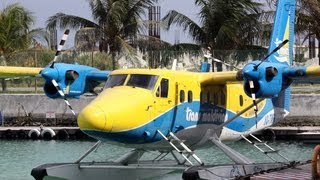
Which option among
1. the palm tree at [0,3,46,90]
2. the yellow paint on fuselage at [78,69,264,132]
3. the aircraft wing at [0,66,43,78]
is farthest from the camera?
the palm tree at [0,3,46,90]

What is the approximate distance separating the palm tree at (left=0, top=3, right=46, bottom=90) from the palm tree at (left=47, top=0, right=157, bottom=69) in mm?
6896

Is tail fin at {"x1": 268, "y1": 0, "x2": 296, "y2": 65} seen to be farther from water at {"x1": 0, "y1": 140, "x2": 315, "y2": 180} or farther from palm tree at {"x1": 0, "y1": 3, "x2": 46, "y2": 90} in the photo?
palm tree at {"x1": 0, "y1": 3, "x2": 46, "y2": 90}

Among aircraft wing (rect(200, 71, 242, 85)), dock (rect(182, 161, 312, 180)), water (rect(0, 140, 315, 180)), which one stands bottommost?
water (rect(0, 140, 315, 180))

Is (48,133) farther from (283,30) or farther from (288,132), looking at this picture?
(283,30)

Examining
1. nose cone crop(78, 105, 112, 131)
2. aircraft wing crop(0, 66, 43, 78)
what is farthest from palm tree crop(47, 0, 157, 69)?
nose cone crop(78, 105, 112, 131)

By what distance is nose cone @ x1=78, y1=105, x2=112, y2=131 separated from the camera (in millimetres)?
16219

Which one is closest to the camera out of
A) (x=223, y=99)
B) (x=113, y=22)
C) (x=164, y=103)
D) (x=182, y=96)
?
(x=164, y=103)

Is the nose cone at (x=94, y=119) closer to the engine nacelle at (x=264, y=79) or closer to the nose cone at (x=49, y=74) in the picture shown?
the engine nacelle at (x=264, y=79)

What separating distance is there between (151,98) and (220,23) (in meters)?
26.2

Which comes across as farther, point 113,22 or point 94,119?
point 113,22

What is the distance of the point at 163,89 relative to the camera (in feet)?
59.3

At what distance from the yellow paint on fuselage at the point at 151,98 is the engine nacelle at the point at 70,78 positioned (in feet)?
8.03

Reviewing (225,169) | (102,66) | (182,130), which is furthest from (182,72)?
(102,66)

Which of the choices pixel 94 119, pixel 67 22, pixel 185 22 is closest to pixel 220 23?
pixel 185 22
